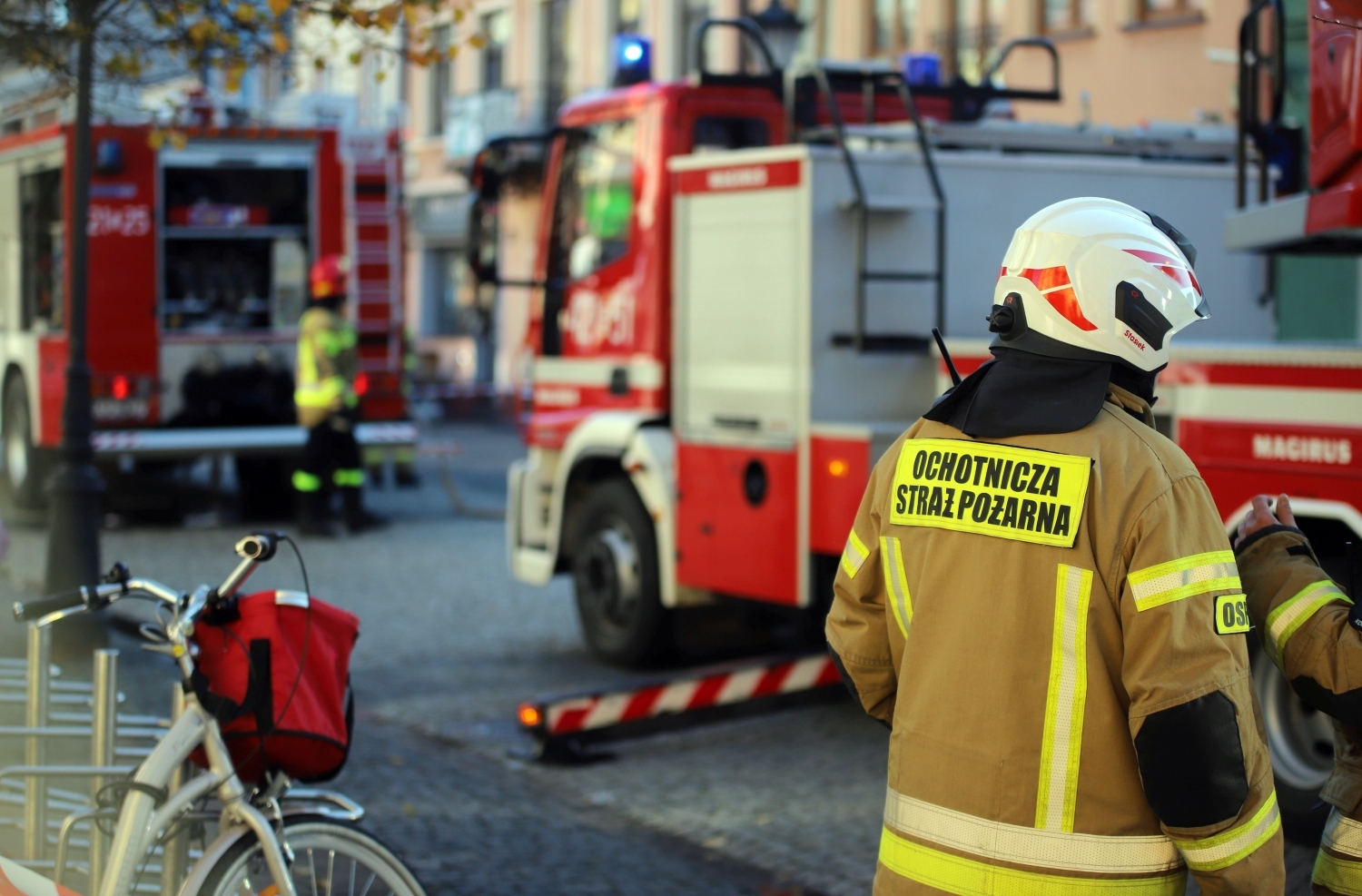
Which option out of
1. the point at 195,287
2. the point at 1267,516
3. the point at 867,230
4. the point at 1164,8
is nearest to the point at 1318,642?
the point at 1267,516

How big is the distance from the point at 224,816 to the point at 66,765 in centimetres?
66

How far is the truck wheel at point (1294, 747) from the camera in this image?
510 cm

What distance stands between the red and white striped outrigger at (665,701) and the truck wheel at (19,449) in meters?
9.14

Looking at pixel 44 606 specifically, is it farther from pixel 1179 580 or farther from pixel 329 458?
pixel 329 458

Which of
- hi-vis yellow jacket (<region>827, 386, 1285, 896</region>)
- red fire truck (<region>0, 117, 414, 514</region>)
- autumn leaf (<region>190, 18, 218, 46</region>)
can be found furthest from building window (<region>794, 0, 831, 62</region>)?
hi-vis yellow jacket (<region>827, 386, 1285, 896</region>)

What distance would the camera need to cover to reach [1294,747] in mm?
5246

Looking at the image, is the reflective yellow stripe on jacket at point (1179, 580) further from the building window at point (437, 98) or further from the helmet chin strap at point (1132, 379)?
the building window at point (437, 98)

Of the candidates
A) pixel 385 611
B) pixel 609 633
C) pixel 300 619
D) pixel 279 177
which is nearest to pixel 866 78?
pixel 609 633

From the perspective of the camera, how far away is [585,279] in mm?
8391

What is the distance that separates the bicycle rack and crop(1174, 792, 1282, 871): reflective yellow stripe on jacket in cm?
194

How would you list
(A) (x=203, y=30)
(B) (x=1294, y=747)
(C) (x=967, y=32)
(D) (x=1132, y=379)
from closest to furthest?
1. (D) (x=1132, y=379)
2. (B) (x=1294, y=747)
3. (A) (x=203, y=30)
4. (C) (x=967, y=32)

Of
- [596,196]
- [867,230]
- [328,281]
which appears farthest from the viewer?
[328,281]

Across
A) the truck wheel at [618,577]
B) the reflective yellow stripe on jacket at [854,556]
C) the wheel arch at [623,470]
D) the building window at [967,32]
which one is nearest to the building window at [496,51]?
the building window at [967,32]

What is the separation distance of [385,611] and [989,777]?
24.8 ft
